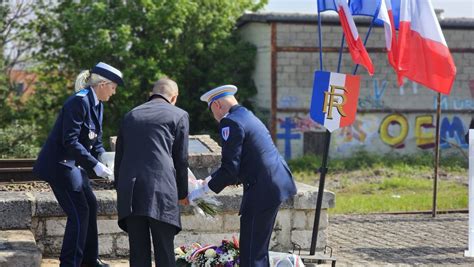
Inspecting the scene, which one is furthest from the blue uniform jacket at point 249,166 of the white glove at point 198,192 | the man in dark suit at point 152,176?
the man in dark suit at point 152,176

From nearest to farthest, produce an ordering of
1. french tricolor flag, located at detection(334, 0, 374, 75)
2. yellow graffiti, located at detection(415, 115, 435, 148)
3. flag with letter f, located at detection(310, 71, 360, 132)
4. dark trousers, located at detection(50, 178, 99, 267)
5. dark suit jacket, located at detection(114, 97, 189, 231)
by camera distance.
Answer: dark suit jacket, located at detection(114, 97, 189, 231) < dark trousers, located at detection(50, 178, 99, 267) < flag with letter f, located at detection(310, 71, 360, 132) < french tricolor flag, located at detection(334, 0, 374, 75) < yellow graffiti, located at detection(415, 115, 435, 148)

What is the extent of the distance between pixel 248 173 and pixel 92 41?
56.0 ft

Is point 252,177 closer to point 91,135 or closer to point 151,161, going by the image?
point 151,161

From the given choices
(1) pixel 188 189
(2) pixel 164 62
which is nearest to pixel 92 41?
(2) pixel 164 62

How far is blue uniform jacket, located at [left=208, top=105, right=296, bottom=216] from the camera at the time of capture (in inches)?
268

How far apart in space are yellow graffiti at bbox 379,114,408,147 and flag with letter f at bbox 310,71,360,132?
15382 mm

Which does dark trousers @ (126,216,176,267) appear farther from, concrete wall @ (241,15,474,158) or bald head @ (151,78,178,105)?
concrete wall @ (241,15,474,158)

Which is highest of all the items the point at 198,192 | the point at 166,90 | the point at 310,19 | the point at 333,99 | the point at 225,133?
the point at 310,19

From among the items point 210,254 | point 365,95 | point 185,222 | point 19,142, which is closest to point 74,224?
point 210,254

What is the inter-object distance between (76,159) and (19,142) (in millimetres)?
11536

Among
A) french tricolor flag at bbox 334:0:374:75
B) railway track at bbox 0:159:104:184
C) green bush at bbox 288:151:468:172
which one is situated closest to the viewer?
french tricolor flag at bbox 334:0:374:75

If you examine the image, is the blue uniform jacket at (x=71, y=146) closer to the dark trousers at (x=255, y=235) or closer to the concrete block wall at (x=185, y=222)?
the concrete block wall at (x=185, y=222)

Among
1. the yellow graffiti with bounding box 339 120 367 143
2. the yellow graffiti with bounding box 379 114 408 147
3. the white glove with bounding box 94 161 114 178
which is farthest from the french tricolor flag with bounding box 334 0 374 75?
the yellow graffiti with bounding box 379 114 408 147

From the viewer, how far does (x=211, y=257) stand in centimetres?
760
